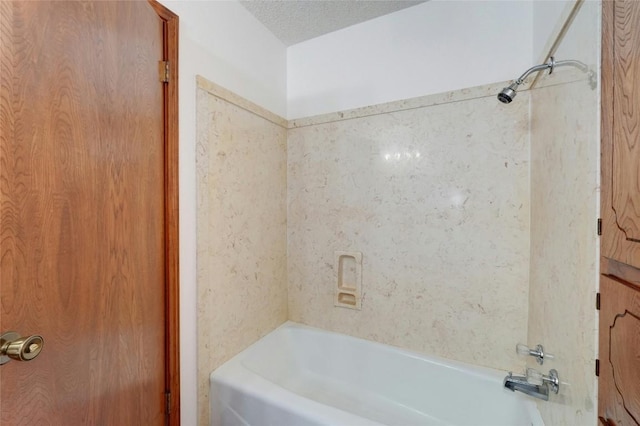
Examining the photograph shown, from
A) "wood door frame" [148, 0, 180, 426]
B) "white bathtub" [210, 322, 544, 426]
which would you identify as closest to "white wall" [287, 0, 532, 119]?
"wood door frame" [148, 0, 180, 426]

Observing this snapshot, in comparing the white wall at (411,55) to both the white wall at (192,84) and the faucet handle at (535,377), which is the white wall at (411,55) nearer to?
the white wall at (192,84)

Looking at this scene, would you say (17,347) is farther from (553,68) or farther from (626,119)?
(553,68)

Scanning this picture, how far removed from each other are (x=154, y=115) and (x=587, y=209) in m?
1.56

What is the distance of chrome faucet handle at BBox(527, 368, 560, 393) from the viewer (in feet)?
3.14

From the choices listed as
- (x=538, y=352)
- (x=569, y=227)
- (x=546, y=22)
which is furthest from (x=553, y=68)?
(x=538, y=352)

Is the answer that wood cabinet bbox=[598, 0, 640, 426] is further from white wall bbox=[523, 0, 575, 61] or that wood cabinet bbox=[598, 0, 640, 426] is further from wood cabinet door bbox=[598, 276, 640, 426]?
white wall bbox=[523, 0, 575, 61]

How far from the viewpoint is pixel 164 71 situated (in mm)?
1142

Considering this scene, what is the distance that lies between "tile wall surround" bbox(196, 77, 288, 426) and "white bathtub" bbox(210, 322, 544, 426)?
0.47 ft

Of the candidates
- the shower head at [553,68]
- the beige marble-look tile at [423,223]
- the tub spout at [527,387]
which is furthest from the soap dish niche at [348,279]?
the shower head at [553,68]

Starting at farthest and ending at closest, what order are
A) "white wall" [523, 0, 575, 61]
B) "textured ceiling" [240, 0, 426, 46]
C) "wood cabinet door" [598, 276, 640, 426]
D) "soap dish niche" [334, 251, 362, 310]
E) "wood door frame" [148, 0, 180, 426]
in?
"soap dish niche" [334, 251, 362, 310] → "textured ceiling" [240, 0, 426, 46] → "wood door frame" [148, 0, 180, 426] → "white wall" [523, 0, 575, 61] → "wood cabinet door" [598, 276, 640, 426]

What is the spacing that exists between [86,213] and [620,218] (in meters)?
1.45

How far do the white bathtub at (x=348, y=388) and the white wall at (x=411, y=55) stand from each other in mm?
1622

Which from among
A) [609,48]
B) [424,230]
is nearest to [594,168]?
[609,48]

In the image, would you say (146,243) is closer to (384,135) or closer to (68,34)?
(68,34)
